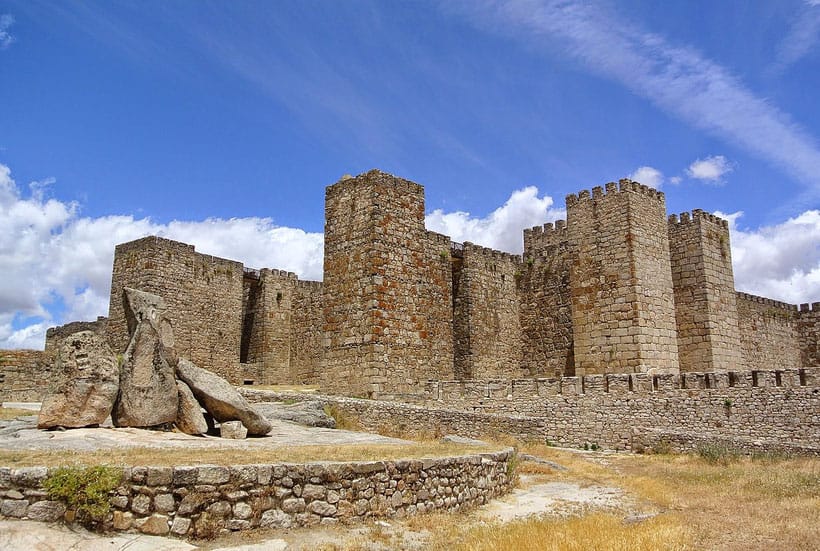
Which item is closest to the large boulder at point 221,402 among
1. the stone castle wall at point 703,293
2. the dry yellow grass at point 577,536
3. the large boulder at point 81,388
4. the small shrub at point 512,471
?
the large boulder at point 81,388

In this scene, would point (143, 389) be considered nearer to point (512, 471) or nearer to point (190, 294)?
point (512, 471)

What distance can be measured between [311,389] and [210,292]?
817 centimetres

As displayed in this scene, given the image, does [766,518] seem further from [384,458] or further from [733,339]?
[733,339]

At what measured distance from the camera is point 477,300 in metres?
24.9

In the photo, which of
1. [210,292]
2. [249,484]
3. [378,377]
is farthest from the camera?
[210,292]

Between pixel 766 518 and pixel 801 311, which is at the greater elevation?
pixel 801 311

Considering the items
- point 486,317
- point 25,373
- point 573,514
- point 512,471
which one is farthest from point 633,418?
point 25,373

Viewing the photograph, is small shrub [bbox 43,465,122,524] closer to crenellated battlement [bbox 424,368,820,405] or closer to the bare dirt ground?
the bare dirt ground

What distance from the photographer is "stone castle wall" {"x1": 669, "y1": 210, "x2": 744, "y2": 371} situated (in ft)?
72.3

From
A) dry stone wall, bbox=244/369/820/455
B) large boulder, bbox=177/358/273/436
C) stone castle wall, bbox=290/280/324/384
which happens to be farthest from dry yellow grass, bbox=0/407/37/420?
stone castle wall, bbox=290/280/324/384

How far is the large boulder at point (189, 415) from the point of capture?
1245cm

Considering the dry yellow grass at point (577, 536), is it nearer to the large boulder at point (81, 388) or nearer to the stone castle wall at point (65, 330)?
the large boulder at point (81, 388)

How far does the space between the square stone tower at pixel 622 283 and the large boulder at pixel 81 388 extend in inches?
538

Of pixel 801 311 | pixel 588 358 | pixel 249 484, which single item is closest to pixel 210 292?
pixel 588 358
